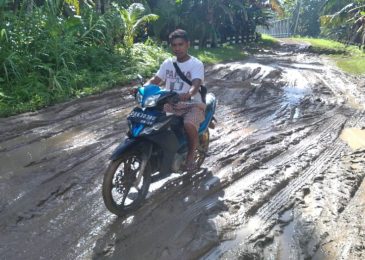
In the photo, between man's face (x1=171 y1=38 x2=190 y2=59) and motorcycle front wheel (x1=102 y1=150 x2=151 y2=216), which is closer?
motorcycle front wheel (x1=102 y1=150 x2=151 y2=216)

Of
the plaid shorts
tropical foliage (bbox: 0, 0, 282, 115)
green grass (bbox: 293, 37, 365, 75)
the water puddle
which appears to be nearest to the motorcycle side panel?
the plaid shorts

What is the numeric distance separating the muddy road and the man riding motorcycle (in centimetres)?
76

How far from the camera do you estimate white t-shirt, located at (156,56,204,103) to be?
4.62 meters

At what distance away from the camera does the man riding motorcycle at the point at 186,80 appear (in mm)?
4488

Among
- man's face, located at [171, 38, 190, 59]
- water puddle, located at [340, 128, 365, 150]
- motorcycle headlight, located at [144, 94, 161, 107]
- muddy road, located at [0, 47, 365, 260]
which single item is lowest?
water puddle, located at [340, 128, 365, 150]

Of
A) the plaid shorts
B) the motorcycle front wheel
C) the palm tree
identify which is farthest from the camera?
the palm tree

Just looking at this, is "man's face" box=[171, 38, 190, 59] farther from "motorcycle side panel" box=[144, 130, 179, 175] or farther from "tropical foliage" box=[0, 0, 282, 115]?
"tropical foliage" box=[0, 0, 282, 115]

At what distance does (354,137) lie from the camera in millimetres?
7348

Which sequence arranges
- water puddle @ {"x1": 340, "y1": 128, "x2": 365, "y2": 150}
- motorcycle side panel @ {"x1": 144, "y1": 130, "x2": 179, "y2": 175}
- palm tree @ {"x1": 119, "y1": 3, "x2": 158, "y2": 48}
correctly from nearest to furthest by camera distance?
motorcycle side panel @ {"x1": 144, "y1": 130, "x2": 179, "y2": 175}, water puddle @ {"x1": 340, "y1": 128, "x2": 365, "y2": 150}, palm tree @ {"x1": 119, "y1": 3, "x2": 158, "y2": 48}

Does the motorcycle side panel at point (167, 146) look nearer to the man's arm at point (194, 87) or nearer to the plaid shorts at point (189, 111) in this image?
the plaid shorts at point (189, 111)

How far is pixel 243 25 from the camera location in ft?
96.9

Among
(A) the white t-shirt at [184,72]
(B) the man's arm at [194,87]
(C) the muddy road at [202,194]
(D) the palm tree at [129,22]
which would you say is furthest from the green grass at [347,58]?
(B) the man's arm at [194,87]

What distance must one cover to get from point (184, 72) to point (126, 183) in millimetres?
1517

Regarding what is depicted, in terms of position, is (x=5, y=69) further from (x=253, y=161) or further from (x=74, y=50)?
(x=253, y=161)
